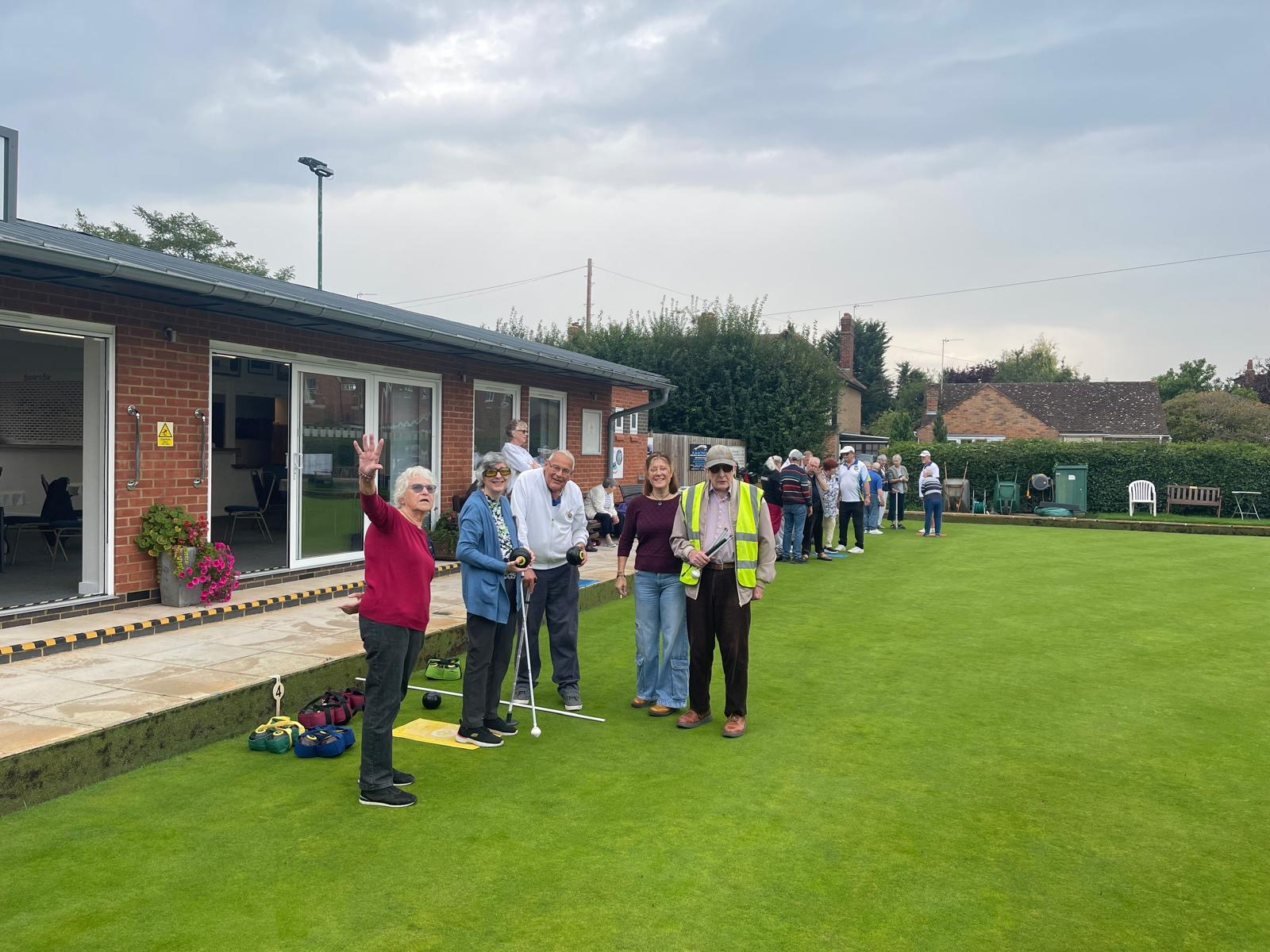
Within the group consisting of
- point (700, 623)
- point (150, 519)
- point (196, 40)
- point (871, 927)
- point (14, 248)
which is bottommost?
point (871, 927)

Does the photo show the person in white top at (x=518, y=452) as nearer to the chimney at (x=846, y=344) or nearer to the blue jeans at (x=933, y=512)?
the blue jeans at (x=933, y=512)

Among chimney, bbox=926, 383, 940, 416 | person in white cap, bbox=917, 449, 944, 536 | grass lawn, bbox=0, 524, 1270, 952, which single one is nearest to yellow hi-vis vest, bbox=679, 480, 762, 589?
grass lawn, bbox=0, 524, 1270, 952

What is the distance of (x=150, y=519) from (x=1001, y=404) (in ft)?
156

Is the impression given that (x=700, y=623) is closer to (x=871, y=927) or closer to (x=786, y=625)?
(x=871, y=927)

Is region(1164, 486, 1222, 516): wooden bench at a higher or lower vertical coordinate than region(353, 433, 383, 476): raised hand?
lower

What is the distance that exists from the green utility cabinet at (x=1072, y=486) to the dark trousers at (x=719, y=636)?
20858 millimetres

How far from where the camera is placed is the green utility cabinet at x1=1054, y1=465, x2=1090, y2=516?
78.5ft

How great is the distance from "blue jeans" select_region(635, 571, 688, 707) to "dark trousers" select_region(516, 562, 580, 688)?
1.37 ft

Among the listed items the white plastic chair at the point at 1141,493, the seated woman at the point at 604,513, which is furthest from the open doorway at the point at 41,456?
the white plastic chair at the point at 1141,493

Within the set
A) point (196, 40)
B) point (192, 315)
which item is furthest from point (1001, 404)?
point (192, 315)

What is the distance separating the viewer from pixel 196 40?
13.3 meters

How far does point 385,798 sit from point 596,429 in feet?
38.5

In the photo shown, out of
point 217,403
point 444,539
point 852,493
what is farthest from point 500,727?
point 852,493

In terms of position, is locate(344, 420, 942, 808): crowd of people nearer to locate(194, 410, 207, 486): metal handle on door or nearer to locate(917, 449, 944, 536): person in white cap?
locate(194, 410, 207, 486): metal handle on door
